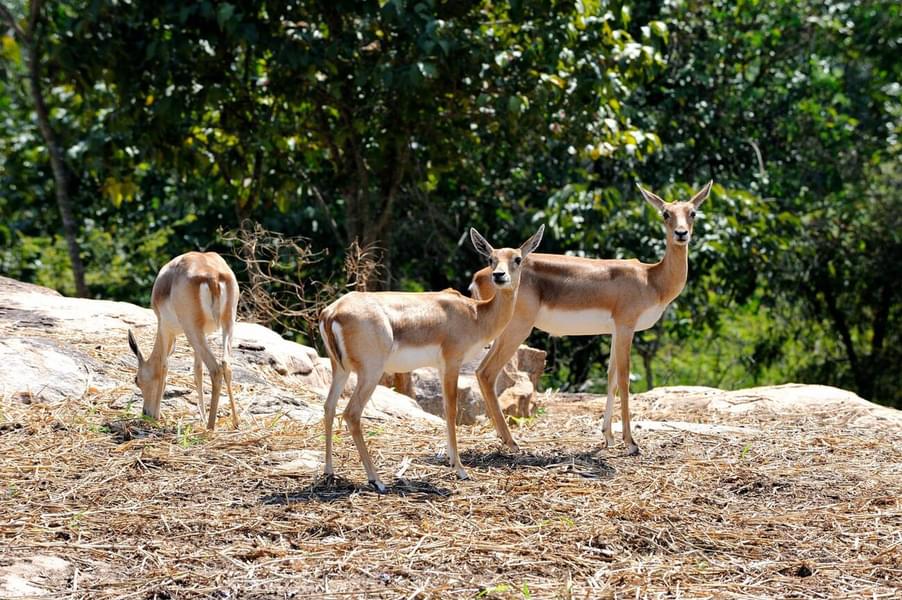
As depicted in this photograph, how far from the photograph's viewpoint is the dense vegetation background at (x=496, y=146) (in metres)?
11.1

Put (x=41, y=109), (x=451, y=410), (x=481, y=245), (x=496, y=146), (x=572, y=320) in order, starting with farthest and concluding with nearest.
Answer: (x=496, y=146) → (x=41, y=109) → (x=572, y=320) → (x=481, y=245) → (x=451, y=410)

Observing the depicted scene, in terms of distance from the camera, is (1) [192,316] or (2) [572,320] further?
(2) [572,320]

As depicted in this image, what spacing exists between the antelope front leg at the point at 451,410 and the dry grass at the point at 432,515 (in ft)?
0.48

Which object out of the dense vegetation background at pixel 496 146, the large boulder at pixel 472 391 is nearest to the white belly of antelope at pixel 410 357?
the large boulder at pixel 472 391

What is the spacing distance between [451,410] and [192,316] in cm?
208

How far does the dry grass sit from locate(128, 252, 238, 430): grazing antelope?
1.00 feet

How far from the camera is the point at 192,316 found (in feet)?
26.1

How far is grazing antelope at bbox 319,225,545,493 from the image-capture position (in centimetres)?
657

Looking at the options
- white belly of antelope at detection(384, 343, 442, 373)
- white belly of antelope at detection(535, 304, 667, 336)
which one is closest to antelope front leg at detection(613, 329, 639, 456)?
white belly of antelope at detection(535, 304, 667, 336)

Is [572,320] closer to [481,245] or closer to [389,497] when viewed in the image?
[481,245]

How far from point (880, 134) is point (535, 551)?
1139cm

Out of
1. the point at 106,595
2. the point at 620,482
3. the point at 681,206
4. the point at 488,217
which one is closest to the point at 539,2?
the point at 681,206

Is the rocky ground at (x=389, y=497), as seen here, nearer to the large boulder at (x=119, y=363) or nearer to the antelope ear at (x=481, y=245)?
the large boulder at (x=119, y=363)

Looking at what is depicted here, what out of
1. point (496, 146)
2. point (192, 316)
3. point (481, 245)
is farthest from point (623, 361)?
point (496, 146)
